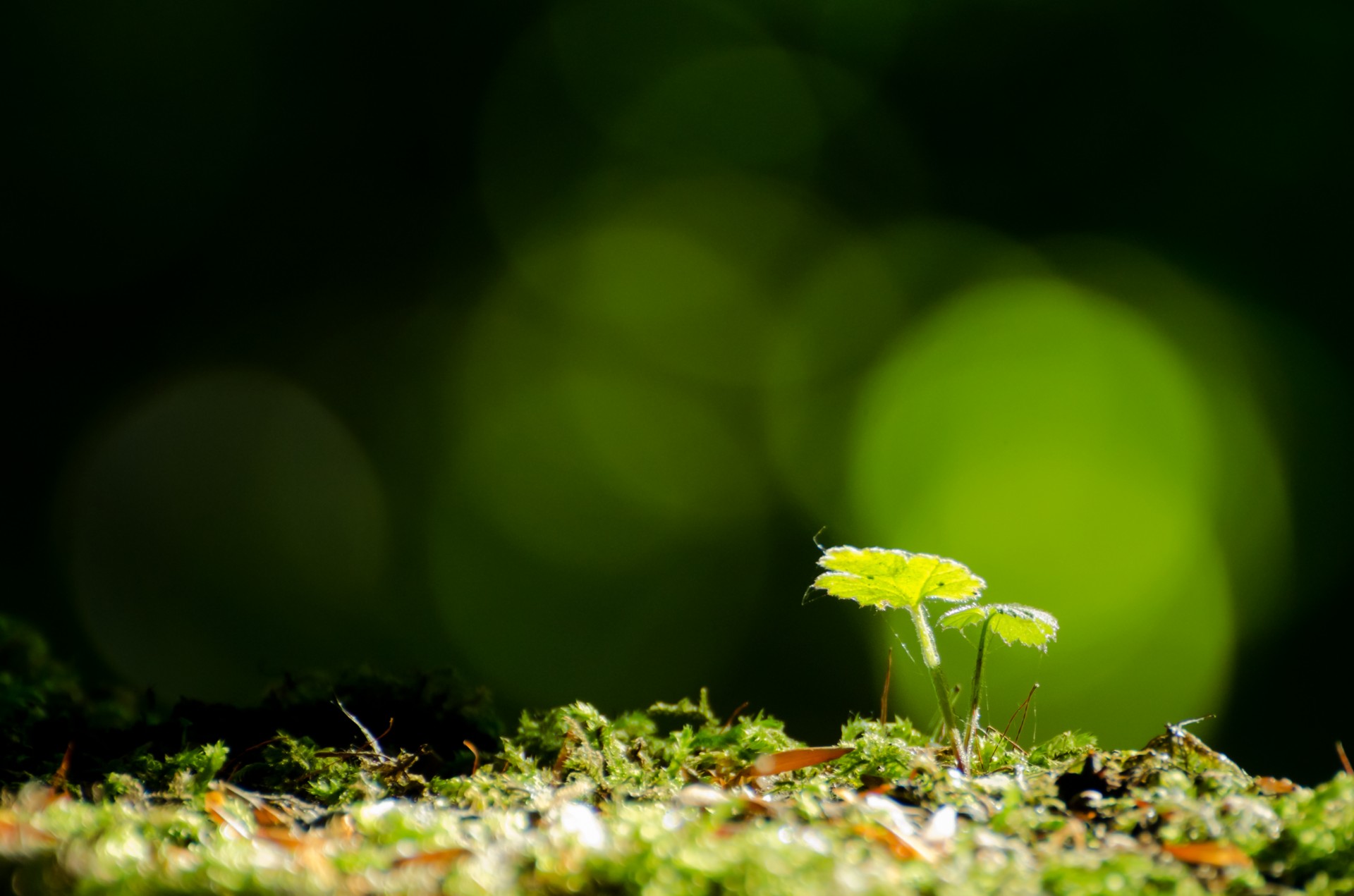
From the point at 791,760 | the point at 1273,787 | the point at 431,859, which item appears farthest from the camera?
the point at 791,760

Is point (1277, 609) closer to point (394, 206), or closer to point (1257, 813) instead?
point (1257, 813)

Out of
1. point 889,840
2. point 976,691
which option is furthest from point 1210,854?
point 976,691

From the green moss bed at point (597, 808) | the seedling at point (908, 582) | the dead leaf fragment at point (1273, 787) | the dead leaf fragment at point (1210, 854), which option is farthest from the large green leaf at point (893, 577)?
the dead leaf fragment at point (1210, 854)

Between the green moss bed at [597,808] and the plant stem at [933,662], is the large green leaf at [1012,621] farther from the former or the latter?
the green moss bed at [597,808]

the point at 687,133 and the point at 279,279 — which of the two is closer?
the point at 279,279

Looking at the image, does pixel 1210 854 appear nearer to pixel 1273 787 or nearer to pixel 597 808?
pixel 1273 787

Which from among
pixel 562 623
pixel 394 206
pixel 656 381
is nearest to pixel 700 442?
pixel 656 381
